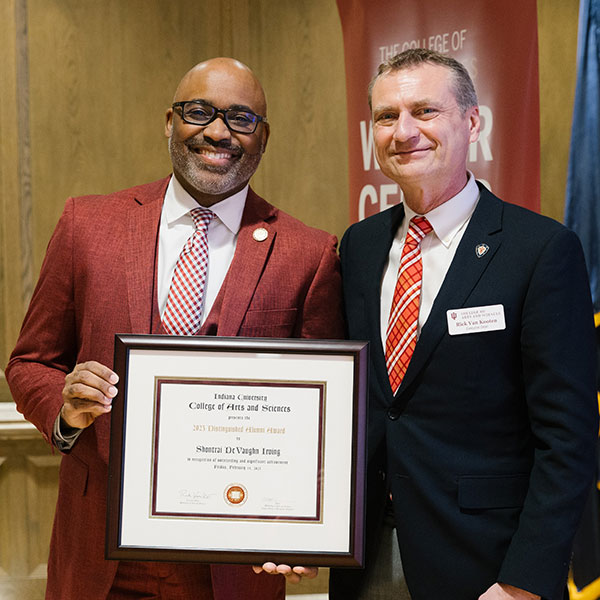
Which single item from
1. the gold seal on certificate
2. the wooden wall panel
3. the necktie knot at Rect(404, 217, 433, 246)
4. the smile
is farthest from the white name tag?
the wooden wall panel

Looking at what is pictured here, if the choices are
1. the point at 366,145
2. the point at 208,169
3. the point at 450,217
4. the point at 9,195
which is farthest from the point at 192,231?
the point at 9,195

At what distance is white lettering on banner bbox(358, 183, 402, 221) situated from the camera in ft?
10.0

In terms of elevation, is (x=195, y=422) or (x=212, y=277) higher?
(x=212, y=277)

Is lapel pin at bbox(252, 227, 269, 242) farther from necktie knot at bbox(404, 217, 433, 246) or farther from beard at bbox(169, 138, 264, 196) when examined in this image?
necktie knot at bbox(404, 217, 433, 246)

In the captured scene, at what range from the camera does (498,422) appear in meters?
1.67

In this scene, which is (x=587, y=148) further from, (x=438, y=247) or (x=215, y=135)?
(x=215, y=135)

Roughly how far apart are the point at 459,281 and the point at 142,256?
0.74m

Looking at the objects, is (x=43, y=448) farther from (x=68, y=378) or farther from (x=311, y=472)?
(x=311, y=472)

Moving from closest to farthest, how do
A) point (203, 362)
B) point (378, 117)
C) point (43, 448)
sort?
1. point (203, 362)
2. point (378, 117)
3. point (43, 448)

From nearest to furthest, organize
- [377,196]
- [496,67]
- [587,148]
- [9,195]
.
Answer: [587,148], [496,67], [377,196], [9,195]

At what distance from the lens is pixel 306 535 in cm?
160

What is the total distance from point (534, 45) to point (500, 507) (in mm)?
1633

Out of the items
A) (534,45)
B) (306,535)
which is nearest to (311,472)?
(306,535)

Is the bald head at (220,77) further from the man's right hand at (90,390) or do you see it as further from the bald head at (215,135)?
the man's right hand at (90,390)
